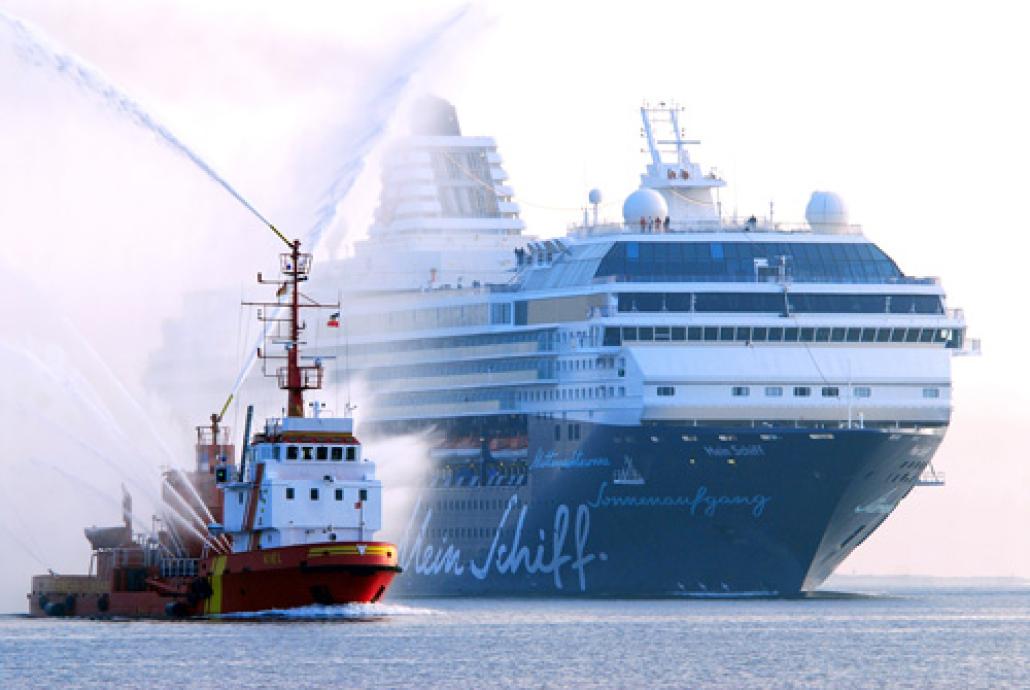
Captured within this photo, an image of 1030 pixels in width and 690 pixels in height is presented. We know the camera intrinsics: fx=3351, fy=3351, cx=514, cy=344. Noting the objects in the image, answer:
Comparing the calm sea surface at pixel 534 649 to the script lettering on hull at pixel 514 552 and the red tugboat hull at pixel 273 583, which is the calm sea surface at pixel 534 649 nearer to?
the red tugboat hull at pixel 273 583

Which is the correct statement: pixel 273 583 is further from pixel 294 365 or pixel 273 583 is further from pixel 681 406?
pixel 681 406

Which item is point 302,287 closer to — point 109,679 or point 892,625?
point 892,625

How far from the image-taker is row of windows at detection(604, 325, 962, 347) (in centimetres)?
11294

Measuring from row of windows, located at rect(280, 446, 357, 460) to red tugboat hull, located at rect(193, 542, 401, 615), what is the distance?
2831mm

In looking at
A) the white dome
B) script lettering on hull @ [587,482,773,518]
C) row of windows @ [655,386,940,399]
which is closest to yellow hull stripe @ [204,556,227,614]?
script lettering on hull @ [587,482,773,518]

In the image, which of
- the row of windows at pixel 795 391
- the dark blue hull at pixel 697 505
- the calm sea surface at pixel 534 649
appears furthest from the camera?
the row of windows at pixel 795 391

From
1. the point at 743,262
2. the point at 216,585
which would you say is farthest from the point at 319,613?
the point at 743,262

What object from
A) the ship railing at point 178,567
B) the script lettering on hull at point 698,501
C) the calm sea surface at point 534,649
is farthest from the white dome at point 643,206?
the ship railing at point 178,567

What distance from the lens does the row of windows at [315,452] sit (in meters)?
93.4

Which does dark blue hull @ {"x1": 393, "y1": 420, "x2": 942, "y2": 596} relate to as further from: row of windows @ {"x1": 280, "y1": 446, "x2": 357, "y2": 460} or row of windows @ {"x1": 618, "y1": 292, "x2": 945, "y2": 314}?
row of windows @ {"x1": 280, "y1": 446, "x2": 357, "y2": 460}

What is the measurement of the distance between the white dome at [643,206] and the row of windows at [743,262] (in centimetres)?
240

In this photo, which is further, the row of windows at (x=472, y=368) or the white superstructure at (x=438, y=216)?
the white superstructure at (x=438, y=216)

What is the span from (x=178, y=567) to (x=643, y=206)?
25851mm

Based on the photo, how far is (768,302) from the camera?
113 meters
